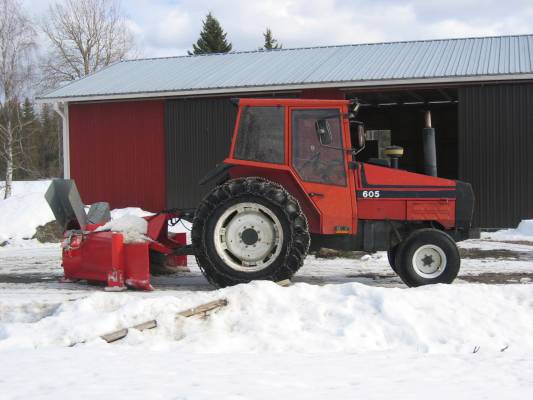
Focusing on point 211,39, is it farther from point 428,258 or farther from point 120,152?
point 428,258

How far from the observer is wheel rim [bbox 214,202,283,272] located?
753 centimetres

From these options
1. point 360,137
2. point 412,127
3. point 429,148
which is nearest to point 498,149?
point 412,127

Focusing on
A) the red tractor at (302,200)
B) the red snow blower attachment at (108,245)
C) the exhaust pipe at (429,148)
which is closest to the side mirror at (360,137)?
the red tractor at (302,200)

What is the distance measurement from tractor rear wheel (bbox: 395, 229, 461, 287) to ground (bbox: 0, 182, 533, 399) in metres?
0.78

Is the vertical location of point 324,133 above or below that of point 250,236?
above

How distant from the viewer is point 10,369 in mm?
4422

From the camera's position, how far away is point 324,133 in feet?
24.8

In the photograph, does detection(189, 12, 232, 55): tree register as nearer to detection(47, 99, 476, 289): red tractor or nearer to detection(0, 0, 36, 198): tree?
detection(0, 0, 36, 198): tree

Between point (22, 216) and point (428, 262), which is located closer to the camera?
point (428, 262)

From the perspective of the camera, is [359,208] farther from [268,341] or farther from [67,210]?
[67,210]

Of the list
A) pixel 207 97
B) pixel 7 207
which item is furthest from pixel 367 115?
pixel 7 207

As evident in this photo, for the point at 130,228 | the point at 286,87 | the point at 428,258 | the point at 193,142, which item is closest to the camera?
the point at 428,258

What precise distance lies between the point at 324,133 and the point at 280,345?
9.81ft

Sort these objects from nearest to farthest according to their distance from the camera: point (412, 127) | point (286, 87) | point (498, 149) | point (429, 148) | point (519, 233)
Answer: point (429, 148), point (519, 233), point (498, 149), point (286, 87), point (412, 127)
